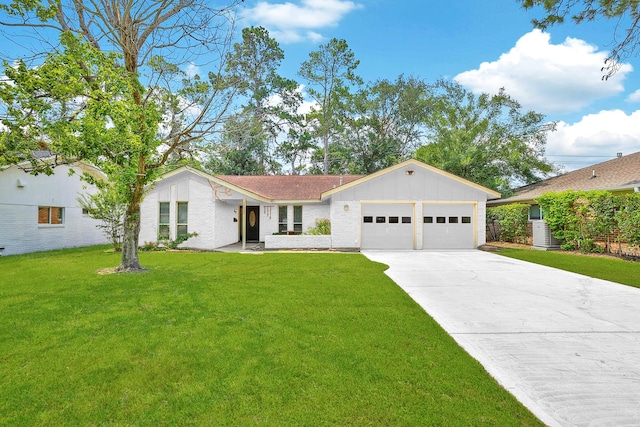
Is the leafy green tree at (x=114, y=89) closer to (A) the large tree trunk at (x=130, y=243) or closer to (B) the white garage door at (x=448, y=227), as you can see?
(A) the large tree trunk at (x=130, y=243)

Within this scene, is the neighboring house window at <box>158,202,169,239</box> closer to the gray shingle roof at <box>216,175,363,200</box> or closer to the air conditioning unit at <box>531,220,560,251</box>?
the gray shingle roof at <box>216,175,363,200</box>

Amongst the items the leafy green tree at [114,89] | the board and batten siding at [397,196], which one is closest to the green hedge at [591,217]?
the board and batten siding at [397,196]

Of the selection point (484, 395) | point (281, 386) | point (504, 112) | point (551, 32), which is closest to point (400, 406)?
point (484, 395)

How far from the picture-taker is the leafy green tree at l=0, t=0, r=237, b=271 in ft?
22.2

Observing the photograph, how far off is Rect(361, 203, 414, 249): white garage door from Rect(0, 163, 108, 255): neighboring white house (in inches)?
512

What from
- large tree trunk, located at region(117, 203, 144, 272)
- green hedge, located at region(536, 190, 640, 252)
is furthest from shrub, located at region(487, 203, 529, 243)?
large tree trunk, located at region(117, 203, 144, 272)

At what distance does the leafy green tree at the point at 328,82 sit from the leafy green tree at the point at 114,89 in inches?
847

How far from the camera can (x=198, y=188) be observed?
632 inches

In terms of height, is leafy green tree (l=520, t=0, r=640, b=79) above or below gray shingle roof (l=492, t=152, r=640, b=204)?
above

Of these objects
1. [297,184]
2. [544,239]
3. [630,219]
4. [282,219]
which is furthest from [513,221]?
[282,219]

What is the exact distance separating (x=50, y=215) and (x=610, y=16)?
23403 mm

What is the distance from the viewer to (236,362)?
376 centimetres

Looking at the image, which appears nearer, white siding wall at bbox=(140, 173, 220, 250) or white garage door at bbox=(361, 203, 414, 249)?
white siding wall at bbox=(140, 173, 220, 250)

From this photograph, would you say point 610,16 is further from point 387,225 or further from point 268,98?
point 268,98
